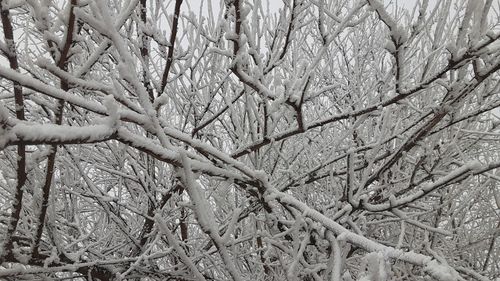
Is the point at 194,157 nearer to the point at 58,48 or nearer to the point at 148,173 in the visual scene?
the point at 58,48

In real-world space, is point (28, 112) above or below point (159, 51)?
below

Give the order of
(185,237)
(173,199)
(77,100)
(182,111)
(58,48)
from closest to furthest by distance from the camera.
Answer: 1. (77,100)
2. (58,48)
3. (173,199)
4. (185,237)
5. (182,111)

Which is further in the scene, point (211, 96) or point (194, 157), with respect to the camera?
point (211, 96)

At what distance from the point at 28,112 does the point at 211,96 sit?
166 cm

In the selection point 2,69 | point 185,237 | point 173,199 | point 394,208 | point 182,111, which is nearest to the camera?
point 2,69

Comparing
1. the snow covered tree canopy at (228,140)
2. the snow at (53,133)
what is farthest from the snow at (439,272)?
the snow at (53,133)

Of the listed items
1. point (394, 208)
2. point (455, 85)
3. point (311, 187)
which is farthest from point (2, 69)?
point (311, 187)

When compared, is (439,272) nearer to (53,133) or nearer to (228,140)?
(53,133)

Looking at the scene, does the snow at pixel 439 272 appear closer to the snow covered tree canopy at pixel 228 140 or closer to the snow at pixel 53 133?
the snow covered tree canopy at pixel 228 140

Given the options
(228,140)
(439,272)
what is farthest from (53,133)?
(228,140)

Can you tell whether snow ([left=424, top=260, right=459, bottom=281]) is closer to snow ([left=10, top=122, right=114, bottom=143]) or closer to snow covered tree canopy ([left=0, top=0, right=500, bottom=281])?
snow covered tree canopy ([left=0, top=0, right=500, bottom=281])

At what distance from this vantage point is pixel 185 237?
351 cm

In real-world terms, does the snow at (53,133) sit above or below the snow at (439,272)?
above

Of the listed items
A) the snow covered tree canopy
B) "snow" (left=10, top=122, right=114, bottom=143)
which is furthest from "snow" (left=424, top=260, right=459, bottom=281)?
"snow" (left=10, top=122, right=114, bottom=143)
